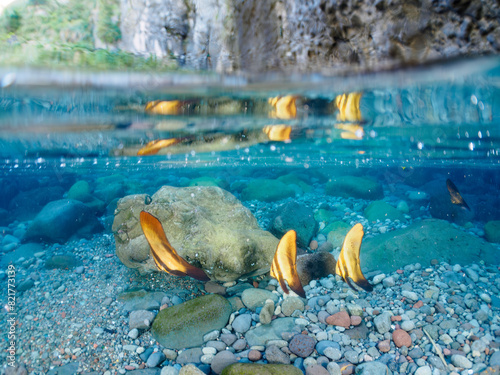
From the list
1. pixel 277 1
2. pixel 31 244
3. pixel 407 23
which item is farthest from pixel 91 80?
pixel 31 244

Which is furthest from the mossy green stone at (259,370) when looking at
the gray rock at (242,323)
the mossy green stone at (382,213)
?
the mossy green stone at (382,213)

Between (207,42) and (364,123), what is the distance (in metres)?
6.92

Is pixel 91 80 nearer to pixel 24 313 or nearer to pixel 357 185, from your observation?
pixel 24 313

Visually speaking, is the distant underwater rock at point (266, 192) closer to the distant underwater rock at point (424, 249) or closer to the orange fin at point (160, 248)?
the distant underwater rock at point (424, 249)

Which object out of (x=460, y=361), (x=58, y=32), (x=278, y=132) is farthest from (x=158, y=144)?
(x=460, y=361)

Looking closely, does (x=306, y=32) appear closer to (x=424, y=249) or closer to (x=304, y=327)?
(x=304, y=327)

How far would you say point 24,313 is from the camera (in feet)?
18.6

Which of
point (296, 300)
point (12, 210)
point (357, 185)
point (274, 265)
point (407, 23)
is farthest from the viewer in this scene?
point (357, 185)

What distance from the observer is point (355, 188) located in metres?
13.5

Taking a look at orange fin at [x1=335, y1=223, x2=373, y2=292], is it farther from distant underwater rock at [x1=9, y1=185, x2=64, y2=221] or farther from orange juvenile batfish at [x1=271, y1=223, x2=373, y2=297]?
distant underwater rock at [x1=9, y1=185, x2=64, y2=221]

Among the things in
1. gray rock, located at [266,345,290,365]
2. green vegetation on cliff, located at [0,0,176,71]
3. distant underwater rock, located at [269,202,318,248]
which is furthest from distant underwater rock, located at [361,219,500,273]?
green vegetation on cliff, located at [0,0,176,71]

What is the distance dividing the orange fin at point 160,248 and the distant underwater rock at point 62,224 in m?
6.54

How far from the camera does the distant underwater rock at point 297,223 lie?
7.95 m

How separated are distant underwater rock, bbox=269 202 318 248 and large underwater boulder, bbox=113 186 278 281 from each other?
115 centimetres
